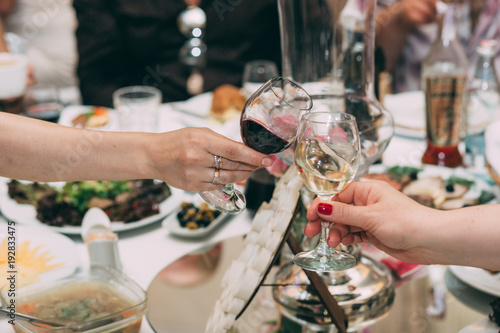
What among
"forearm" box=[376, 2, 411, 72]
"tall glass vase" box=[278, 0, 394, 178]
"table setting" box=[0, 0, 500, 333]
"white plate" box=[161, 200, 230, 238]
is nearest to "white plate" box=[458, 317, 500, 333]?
"table setting" box=[0, 0, 500, 333]

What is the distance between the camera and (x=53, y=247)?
1.11 m

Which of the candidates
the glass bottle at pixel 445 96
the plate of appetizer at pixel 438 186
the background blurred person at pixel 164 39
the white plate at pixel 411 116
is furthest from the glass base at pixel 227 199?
the background blurred person at pixel 164 39

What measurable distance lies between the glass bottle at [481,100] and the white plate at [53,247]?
3.38 feet

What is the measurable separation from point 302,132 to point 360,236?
227mm

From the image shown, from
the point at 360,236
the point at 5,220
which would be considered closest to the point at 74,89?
the point at 5,220

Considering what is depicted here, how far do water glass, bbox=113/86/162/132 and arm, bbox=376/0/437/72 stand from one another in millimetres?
927

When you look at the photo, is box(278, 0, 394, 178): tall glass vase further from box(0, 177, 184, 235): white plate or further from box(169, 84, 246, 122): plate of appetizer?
box(169, 84, 246, 122): plate of appetizer

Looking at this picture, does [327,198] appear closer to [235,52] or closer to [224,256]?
[224,256]

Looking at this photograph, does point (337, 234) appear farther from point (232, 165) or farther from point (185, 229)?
point (185, 229)

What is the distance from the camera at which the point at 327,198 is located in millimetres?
868

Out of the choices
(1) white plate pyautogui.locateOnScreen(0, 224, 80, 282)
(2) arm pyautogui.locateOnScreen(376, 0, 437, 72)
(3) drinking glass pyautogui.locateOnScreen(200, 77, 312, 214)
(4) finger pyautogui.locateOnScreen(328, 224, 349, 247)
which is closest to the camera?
(3) drinking glass pyautogui.locateOnScreen(200, 77, 312, 214)

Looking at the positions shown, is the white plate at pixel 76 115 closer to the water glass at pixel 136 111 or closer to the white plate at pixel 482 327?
the water glass at pixel 136 111

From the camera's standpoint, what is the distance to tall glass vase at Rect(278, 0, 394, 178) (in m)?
1.09

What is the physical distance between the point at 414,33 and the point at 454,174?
54.0 inches
